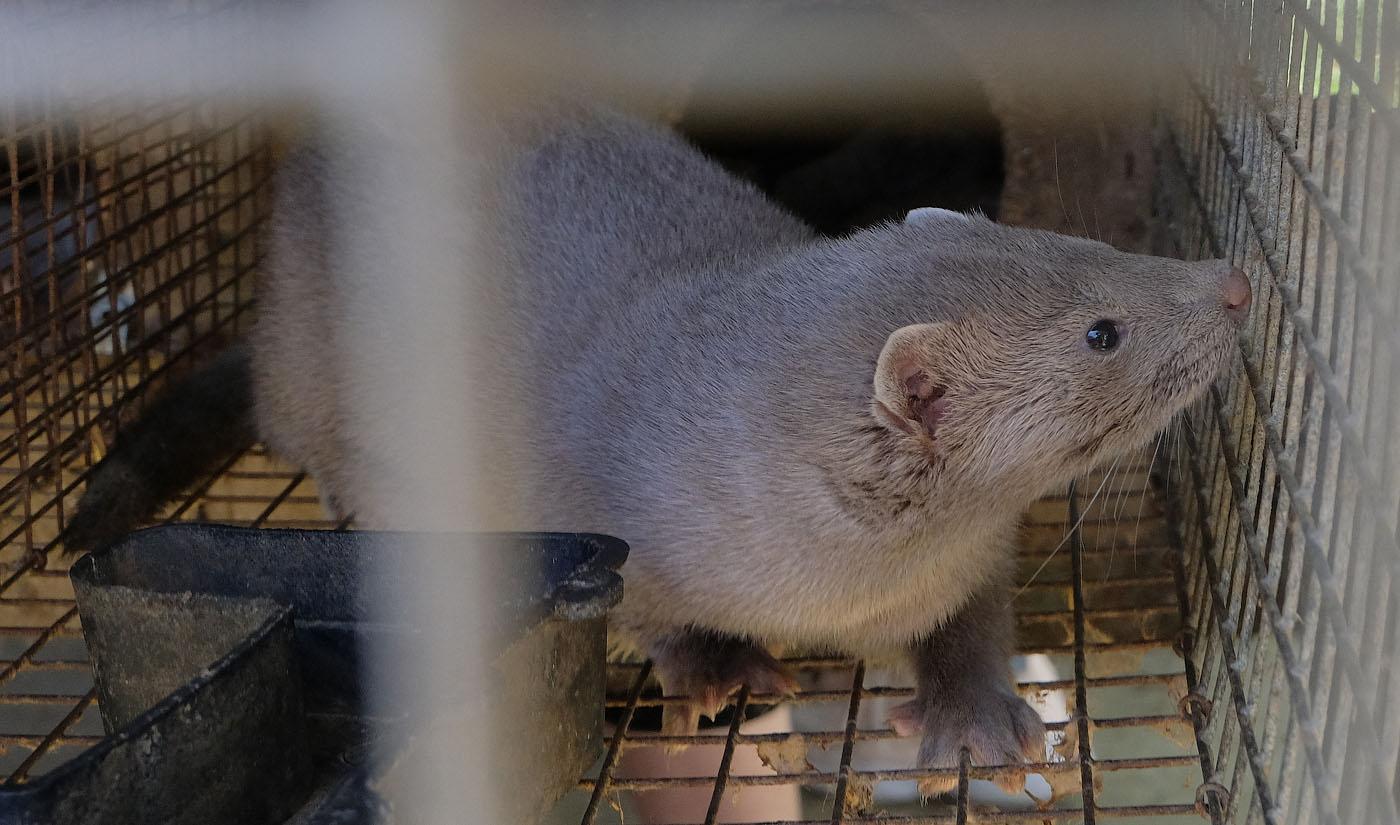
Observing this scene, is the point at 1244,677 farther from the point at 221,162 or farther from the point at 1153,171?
the point at 221,162

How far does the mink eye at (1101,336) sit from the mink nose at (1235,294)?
102 millimetres

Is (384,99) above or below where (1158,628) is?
above

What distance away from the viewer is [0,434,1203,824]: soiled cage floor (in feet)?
4.47

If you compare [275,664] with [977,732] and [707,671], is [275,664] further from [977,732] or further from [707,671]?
[977,732]

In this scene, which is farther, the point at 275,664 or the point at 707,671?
the point at 707,671

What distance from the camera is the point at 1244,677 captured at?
125 centimetres

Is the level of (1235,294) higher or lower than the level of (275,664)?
higher

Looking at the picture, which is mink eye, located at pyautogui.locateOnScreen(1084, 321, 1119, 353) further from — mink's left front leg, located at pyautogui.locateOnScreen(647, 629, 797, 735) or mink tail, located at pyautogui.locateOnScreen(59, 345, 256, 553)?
mink tail, located at pyautogui.locateOnScreen(59, 345, 256, 553)

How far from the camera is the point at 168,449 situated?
6.61ft

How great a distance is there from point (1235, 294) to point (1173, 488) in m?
0.59

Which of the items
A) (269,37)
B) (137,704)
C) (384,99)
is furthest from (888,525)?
(269,37)

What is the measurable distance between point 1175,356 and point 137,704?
0.97 meters

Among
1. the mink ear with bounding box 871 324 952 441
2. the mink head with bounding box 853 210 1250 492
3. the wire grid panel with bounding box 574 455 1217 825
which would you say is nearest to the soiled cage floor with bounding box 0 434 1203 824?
the wire grid panel with bounding box 574 455 1217 825

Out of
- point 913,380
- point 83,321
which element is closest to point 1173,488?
point 913,380
